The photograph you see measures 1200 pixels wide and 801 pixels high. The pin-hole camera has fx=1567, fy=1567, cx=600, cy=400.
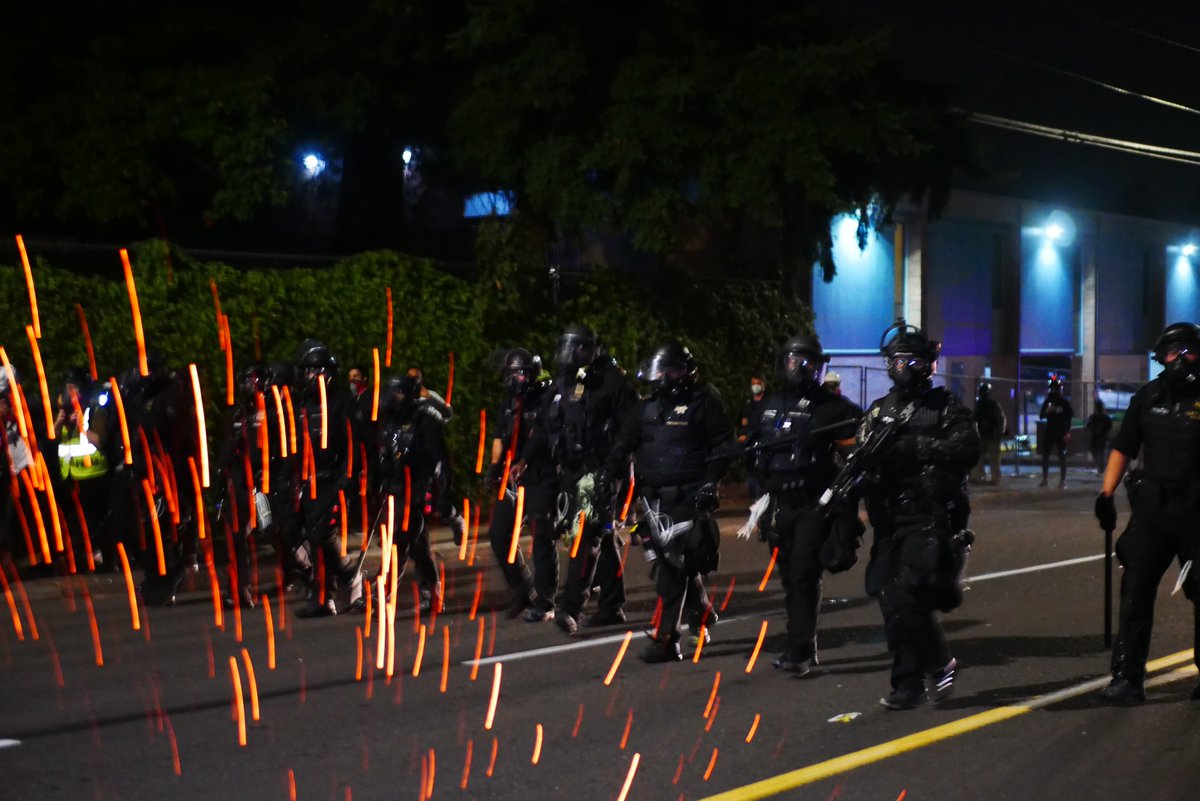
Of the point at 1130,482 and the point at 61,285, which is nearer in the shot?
the point at 1130,482

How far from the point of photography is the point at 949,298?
37.0 meters

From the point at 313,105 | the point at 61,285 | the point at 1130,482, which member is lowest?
the point at 1130,482

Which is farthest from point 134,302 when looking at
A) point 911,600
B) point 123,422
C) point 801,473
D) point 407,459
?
point 911,600

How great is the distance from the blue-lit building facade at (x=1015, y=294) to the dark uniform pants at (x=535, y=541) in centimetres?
1672

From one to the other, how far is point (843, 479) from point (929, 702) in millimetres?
1221

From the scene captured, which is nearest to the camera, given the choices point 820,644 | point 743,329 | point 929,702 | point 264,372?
point 929,702

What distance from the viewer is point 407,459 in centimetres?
1102

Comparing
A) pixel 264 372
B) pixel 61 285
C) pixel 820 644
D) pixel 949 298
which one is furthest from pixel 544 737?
pixel 949 298

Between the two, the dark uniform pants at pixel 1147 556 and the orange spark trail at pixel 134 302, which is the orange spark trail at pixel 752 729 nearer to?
the dark uniform pants at pixel 1147 556

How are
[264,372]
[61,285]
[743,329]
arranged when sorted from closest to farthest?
[264,372]
[61,285]
[743,329]

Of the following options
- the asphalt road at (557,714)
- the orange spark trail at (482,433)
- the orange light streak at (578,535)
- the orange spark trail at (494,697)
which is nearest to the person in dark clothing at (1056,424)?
the orange spark trail at (482,433)

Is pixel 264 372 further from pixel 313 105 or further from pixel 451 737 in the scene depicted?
pixel 313 105

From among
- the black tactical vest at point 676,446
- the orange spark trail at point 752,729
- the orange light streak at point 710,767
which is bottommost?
the orange spark trail at point 752,729

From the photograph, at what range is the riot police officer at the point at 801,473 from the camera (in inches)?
344
